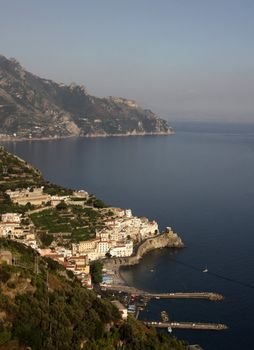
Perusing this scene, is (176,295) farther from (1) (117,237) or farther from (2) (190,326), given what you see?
(1) (117,237)

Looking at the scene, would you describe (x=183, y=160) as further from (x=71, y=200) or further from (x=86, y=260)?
(x=86, y=260)

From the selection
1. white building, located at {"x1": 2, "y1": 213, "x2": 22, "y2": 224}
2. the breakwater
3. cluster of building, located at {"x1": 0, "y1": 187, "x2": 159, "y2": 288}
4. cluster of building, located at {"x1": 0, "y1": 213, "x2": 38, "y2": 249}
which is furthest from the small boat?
white building, located at {"x1": 2, "y1": 213, "x2": 22, "y2": 224}

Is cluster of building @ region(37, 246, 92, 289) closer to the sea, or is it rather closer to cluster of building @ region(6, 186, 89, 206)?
the sea

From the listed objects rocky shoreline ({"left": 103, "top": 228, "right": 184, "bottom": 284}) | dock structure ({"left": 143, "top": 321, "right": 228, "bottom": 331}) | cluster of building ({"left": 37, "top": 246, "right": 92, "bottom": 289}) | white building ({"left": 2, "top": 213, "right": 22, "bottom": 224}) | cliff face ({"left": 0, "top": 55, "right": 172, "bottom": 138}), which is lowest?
dock structure ({"left": 143, "top": 321, "right": 228, "bottom": 331})

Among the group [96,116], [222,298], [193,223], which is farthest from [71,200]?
[96,116]

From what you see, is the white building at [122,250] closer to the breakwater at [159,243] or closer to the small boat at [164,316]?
the breakwater at [159,243]

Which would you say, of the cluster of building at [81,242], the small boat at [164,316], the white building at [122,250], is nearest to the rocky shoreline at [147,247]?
the white building at [122,250]
